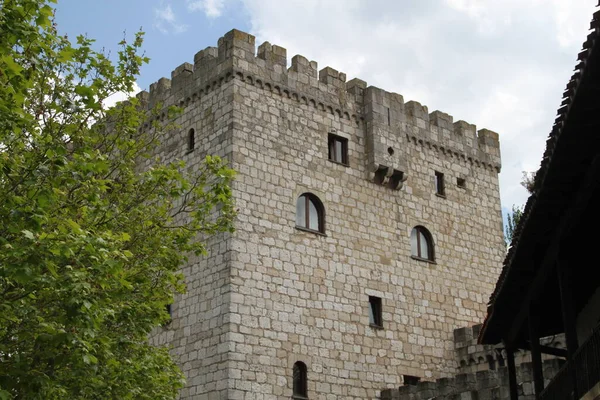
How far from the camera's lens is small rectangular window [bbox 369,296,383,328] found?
26.1m

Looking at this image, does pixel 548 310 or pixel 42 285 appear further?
pixel 548 310

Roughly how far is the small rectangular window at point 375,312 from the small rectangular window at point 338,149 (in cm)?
400

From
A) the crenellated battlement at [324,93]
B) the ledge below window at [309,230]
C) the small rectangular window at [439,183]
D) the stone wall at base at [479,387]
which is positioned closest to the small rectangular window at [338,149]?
the crenellated battlement at [324,93]

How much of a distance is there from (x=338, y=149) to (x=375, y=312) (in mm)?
4802

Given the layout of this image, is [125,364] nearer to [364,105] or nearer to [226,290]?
[226,290]

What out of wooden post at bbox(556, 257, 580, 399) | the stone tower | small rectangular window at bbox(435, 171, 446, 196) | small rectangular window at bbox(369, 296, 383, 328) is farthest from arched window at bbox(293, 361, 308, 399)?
wooden post at bbox(556, 257, 580, 399)

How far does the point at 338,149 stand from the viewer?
27.3 m

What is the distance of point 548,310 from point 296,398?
27.9 feet

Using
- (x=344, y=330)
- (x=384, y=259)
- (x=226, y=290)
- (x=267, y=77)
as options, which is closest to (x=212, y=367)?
(x=226, y=290)

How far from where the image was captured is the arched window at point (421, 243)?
2808cm

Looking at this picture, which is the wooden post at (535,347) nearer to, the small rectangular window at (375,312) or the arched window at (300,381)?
the arched window at (300,381)

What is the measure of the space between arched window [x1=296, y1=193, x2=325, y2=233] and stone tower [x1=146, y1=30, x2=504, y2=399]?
0.16 feet

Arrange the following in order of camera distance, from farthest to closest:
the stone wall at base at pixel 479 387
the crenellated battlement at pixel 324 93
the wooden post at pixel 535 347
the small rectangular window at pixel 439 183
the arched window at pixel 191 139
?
the small rectangular window at pixel 439 183
the arched window at pixel 191 139
the crenellated battlement at pixel 324 93
the stone wall at base at pixel 479 387
the wooden post at pixel 535 347

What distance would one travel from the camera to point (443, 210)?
29.2 metres
